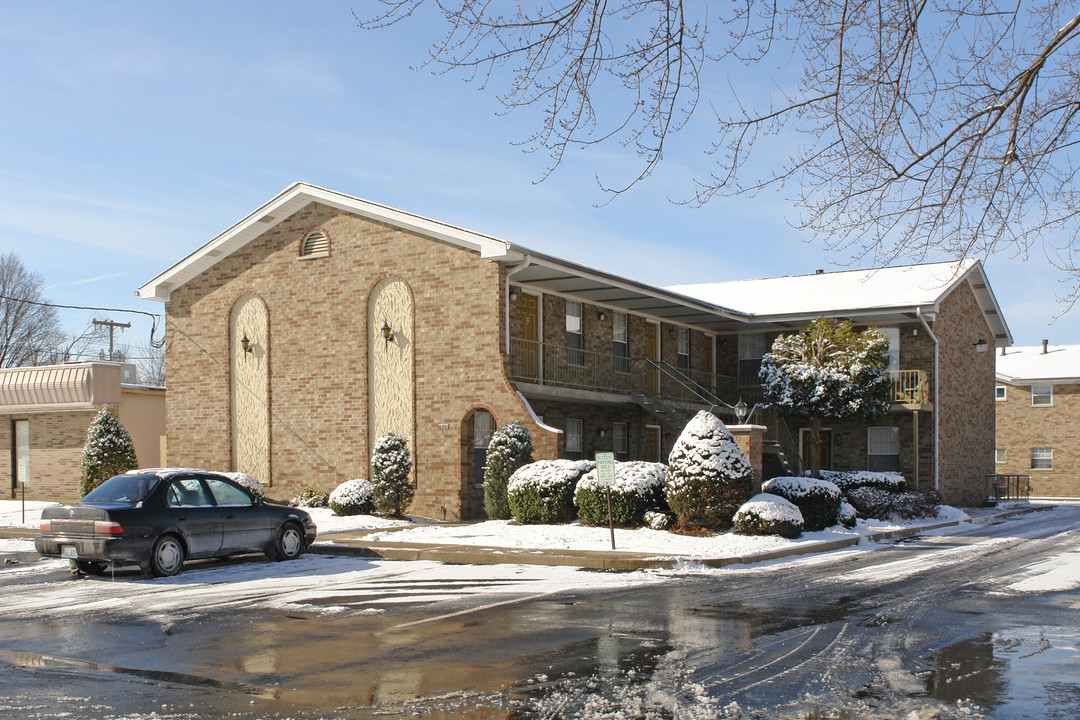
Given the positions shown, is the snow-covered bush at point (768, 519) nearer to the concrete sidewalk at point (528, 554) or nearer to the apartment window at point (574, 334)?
the concrete sidewalk at point (528, 554)

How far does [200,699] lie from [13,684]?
1.65m

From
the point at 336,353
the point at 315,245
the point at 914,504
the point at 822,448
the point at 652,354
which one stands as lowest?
the point at 914,504

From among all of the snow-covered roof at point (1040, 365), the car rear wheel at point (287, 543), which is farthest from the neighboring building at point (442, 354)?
the snow-covered roof at point (1040, 365)

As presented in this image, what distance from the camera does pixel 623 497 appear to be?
20.0 m

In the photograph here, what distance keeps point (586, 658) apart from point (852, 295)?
28.2m

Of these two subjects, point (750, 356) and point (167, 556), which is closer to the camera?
point (167, 556)

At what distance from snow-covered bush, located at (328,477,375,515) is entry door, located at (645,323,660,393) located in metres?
10.7

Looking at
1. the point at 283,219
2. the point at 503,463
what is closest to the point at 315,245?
the point at 283,219

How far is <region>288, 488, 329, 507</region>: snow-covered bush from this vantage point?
85.6 ft

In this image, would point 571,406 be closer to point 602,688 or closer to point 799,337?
point 799,337

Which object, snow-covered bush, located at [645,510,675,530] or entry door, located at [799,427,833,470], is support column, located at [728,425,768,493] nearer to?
snow-covered bush, located at [645,510,675,530]

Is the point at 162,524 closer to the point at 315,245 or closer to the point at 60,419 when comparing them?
the point at 315,245

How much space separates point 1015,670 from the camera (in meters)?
8.12

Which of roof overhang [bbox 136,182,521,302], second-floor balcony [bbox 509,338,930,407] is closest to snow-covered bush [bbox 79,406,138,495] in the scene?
roof overhang [bbox 136,182,521,302]
